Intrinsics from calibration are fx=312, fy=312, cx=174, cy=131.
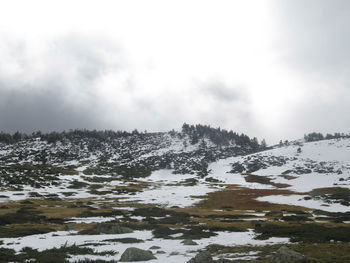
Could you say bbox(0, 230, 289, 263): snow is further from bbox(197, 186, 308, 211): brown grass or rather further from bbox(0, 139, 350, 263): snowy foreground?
bbox(197, 186, 308, 211): brown grass

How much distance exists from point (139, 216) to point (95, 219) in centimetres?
743

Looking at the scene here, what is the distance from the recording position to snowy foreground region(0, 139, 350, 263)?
29.5m

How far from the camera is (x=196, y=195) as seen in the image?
8825 centimetres

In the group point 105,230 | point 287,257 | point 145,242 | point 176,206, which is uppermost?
point 287,257

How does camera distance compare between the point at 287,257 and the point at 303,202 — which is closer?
the point at 287,257

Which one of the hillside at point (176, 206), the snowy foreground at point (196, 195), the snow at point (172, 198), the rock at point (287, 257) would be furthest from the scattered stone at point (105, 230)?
the snow at point (172, 198)

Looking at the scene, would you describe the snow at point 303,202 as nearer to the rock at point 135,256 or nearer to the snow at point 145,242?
the snow at point 145,242

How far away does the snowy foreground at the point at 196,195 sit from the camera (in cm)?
2945

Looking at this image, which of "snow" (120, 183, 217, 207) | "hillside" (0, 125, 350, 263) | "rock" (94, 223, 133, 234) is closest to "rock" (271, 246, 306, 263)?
"hillside" (0, 125, 350, 263)

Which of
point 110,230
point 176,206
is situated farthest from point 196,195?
point 110,230

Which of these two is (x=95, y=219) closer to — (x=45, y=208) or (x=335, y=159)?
(x=45, y=208)

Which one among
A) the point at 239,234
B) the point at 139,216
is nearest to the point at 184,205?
the point at 139,216

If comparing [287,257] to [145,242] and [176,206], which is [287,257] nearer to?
[145,242]

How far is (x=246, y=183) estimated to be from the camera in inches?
4793
